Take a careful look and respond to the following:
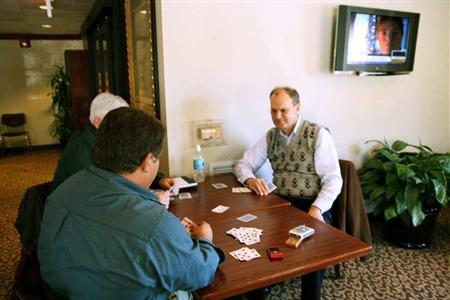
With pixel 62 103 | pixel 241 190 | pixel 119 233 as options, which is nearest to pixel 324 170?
pixel 241 190

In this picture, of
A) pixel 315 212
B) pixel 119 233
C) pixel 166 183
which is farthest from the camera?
pixel 166 183

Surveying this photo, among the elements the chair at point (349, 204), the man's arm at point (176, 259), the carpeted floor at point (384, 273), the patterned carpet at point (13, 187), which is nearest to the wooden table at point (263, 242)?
the man's arm at point (176, 259)

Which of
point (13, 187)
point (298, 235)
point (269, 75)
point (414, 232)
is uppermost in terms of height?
point (269, 75)

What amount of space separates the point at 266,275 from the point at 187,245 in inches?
14.0

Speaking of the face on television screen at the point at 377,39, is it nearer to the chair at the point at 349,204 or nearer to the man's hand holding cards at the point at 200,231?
the chair at the point at 349,204

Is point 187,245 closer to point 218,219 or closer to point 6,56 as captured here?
point 218,219

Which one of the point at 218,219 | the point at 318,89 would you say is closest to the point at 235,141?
the point at 318,89

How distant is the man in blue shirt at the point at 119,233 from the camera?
945 mm

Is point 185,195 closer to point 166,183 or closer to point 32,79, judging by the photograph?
point 166,183

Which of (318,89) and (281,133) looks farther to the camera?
(318,89)

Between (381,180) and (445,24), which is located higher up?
(445,24)

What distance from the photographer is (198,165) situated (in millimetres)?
2344

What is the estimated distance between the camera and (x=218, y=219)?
Result: 173 cm

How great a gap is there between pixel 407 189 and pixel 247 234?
177cm
